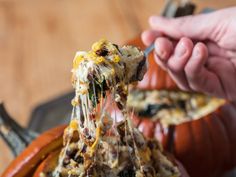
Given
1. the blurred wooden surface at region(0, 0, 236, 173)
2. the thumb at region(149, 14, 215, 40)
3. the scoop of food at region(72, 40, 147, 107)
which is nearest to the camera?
the scoop of food at region(72, 40, 147, 107)

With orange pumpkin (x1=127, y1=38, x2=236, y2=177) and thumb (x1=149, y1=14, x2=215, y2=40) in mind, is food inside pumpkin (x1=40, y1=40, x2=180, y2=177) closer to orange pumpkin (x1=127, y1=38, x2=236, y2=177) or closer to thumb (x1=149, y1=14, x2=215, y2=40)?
orange pumpkin (x1=127, y1=38, x2=236, y2=177)

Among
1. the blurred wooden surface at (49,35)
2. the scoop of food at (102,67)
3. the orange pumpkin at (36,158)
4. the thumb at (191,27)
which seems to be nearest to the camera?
the scoop of food at (102,67)

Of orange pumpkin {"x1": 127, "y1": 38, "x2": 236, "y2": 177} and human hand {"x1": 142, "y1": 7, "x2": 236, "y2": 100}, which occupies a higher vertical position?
human hand {"x1": 142, "y1": 7, "x2": 236, "y2": 100}

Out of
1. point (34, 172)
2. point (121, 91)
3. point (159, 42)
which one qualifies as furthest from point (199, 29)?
point (34, 172)

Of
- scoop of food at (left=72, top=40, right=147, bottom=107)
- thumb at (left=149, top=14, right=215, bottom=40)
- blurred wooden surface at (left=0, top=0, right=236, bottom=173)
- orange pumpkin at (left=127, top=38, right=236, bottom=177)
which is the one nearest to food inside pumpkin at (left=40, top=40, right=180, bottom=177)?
scoop of food at (left=72, top=40, right=147, bottom=107)

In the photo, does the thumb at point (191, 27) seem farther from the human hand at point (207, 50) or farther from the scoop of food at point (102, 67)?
the scoop of food at point (102, 67)

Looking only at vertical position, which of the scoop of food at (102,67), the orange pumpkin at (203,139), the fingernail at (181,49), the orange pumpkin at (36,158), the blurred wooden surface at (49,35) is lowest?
the orange pumpkin at (203,139)

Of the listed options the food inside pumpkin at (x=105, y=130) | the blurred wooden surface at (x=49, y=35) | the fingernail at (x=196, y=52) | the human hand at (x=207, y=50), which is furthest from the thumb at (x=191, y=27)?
the blurred wooden surface at (x=49, y=35)
